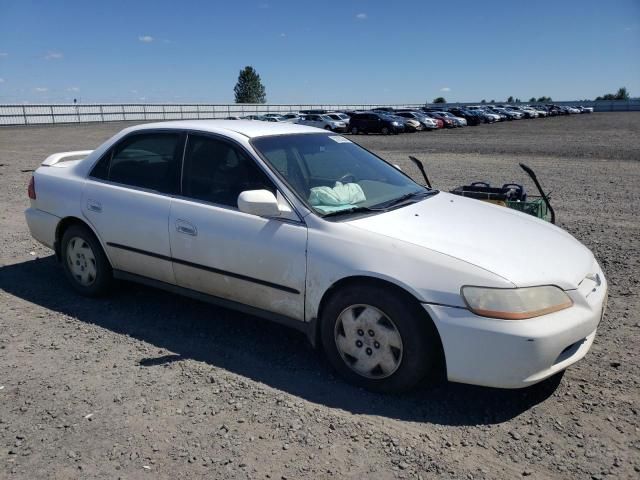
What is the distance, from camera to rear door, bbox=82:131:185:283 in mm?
4176

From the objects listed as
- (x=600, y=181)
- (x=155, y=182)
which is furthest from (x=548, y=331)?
(x=600, y=181)

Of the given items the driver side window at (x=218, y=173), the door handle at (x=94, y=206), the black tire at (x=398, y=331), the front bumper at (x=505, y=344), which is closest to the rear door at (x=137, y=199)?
the door handle at (x=94, y=206)

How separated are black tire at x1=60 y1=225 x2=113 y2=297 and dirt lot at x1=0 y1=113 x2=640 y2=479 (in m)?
0.13

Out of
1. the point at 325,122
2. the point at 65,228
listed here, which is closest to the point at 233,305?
Result: the point at 65,228

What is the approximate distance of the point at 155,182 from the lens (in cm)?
432

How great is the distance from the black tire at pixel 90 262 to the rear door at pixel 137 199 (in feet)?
0.41

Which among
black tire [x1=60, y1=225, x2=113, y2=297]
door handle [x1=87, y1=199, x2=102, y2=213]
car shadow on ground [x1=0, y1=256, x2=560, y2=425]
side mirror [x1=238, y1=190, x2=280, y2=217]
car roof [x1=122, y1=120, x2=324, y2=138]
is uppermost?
car roof [x1=122, y1=120, x2=324, y2=138]

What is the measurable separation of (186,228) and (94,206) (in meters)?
1.12

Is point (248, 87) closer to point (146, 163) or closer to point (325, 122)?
point (325, 122)

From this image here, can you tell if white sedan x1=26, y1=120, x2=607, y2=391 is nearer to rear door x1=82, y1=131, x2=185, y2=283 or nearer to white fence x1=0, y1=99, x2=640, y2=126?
rear door x1=82, y1=131, x2=185, y2=283

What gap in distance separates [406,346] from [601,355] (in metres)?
1.64

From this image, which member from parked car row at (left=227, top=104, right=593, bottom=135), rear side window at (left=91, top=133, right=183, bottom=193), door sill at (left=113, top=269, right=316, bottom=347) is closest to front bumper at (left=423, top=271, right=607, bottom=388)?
door sill at (left=113, top=269, right=316, bottom=347)

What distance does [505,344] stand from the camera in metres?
2.87

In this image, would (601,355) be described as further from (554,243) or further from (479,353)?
(479,353)
